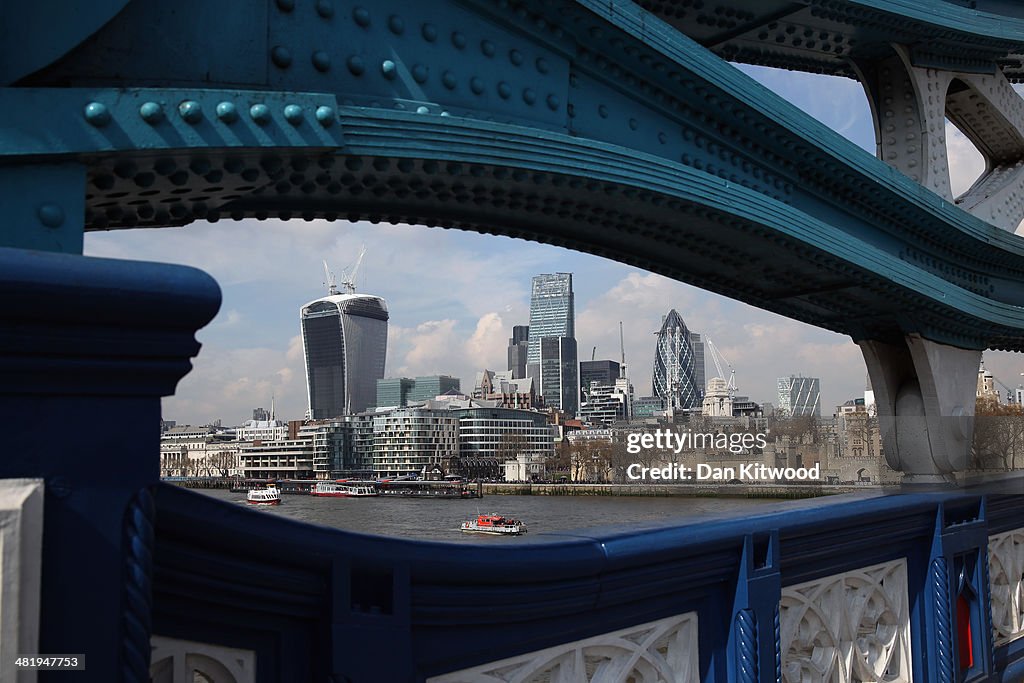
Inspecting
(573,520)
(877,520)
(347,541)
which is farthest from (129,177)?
(573,520)

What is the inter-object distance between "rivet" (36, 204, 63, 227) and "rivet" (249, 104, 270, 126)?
2.59 ft

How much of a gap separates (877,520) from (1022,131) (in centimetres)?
1073

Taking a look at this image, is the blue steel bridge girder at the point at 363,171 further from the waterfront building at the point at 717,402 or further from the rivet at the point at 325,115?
the waterfront building at the point at 717,402

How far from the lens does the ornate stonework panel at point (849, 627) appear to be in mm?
3016

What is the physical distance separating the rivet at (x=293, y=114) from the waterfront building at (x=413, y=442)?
92319 millimetres

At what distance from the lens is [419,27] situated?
402 centimetres

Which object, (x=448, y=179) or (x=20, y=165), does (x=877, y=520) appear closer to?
(x=448, y=179)

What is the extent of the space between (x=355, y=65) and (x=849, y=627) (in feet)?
10.2

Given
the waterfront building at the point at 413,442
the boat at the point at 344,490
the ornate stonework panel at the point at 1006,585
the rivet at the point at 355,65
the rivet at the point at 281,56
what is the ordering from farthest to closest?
the waterfront building at the point at 413,442 → the boat at the point at 344,490 → the ornate stonework panel at the point at 1006,585 → the rivet at the point at 355,65 → the rivet at the point at 281,56

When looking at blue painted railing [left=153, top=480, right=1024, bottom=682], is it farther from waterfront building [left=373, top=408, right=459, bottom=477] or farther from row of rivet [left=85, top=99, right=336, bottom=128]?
waterfront building [left=373, top=408, right=459, bottom=477]

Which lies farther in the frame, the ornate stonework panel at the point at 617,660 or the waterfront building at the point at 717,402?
the waterfront building at the point at 717,402

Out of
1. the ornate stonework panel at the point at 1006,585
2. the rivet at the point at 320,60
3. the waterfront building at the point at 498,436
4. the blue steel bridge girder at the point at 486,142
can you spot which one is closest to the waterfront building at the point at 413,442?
the waterfront building at the point at 498,436

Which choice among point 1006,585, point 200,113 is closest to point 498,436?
point 1006,585

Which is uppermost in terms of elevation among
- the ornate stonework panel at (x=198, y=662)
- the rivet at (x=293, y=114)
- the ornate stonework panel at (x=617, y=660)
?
the rivet at (x=293, y=114)
